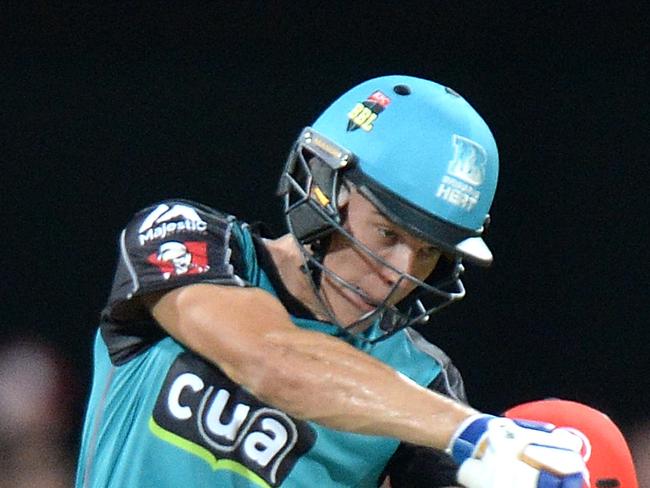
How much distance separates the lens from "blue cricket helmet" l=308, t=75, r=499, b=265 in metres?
2.41

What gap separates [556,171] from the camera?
4613 millimetres

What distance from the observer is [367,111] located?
8.26 feet

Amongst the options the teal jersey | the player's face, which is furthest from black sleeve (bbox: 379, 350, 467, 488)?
the player's face

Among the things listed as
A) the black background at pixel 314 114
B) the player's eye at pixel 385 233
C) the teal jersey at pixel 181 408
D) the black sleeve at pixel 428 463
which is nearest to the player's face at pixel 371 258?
the player's eye at pixel 385 233

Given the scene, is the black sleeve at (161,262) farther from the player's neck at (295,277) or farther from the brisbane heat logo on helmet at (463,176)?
the brisbane heat logo on helmet at (463,176)

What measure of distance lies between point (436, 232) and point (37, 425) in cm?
239

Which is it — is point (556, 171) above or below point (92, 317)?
above

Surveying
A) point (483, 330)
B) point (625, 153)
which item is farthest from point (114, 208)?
point (625, 153)

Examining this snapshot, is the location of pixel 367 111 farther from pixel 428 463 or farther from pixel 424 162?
pixel 428 463

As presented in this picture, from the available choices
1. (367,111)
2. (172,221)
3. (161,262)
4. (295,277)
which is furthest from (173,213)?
(367,111)

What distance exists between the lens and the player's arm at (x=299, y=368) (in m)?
2.08

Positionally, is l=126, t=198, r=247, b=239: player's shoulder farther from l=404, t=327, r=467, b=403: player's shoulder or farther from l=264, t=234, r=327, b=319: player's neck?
l=404, t=327, r=467, b=403: player's shoulder

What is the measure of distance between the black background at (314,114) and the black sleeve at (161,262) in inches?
81.5

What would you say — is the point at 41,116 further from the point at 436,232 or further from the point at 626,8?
the point at 436,232
